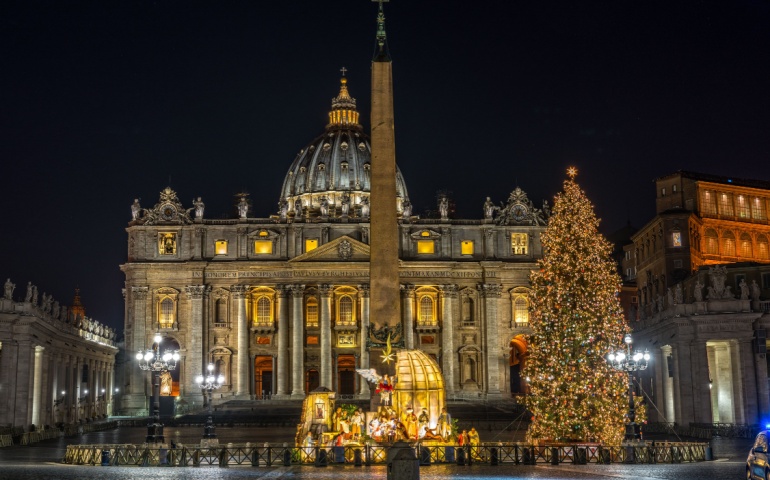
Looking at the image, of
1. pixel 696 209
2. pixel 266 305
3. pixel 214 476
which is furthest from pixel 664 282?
pixel 214 476

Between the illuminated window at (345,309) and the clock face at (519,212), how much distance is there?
1651 centimetres

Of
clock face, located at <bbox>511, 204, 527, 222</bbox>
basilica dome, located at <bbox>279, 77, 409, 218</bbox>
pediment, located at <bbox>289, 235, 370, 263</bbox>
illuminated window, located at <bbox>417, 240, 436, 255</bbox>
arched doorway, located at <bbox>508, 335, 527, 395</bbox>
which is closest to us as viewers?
pediment, located at <bbox>289, 235, 370, 263</bbox>

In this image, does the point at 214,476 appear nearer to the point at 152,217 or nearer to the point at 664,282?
the point at 664,282

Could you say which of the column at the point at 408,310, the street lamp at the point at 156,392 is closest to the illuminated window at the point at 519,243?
the column at the point at 408,310

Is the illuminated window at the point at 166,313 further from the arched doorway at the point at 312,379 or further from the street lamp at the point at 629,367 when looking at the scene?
the street lamp at the point at 629,367

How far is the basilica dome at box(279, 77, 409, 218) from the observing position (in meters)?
122

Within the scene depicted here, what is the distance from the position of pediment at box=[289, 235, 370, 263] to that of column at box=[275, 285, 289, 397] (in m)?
3.33

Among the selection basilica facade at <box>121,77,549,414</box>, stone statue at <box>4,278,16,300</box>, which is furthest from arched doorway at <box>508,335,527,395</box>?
stone statue at <box>4,278,16,300</box>

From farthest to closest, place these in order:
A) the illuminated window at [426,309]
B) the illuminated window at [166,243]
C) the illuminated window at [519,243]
A: the illuminated window at [519,243] → the illuminated window at [426,309] → the illuminated window at [166,243]

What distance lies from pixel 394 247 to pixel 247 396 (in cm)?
5869

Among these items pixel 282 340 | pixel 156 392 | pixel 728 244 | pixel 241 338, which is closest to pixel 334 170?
pixel 282 340

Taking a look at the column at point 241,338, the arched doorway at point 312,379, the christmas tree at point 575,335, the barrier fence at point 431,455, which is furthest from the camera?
the arched doorway at point 312,379

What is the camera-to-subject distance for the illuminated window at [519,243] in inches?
3730

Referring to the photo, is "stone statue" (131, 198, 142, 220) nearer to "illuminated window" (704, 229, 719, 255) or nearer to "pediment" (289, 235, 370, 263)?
"pediment" (289, 235, 370, 263)
